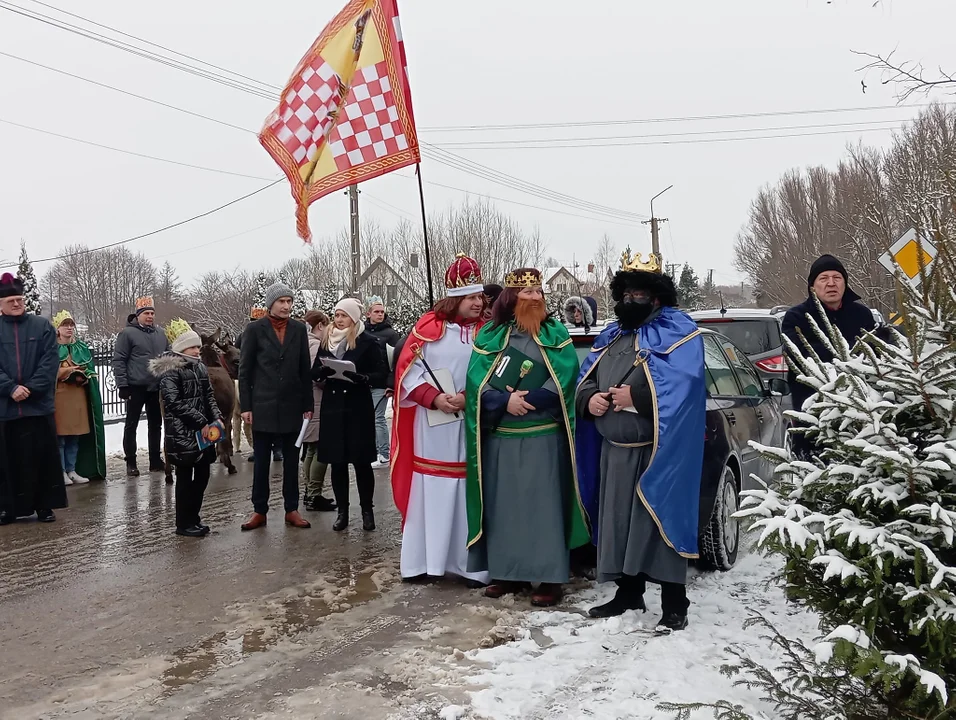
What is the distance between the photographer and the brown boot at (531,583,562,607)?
17.9 ft

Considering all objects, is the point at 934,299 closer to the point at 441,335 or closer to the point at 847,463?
the point at 847,463

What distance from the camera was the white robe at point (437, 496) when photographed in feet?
19.8

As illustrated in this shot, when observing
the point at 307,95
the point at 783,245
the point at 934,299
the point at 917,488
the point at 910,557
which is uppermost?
the point at 783,245

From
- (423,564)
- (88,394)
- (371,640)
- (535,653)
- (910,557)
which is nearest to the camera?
(910,557)

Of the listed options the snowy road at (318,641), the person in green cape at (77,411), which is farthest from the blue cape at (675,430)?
the person in green cape at (77,411)

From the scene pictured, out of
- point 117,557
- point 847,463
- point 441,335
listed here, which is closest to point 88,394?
point 117,557

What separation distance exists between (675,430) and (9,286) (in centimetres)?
635

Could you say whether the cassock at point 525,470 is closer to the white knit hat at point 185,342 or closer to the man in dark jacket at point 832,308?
the man in dark jacket at point 832,308

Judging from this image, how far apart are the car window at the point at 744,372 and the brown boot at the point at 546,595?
7.64 ft

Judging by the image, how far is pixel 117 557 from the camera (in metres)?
7.00

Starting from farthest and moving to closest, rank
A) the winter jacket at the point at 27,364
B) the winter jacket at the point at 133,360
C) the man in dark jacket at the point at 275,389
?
the winter jacket at the point at 133,360 → the winter jacket at the point at 27,364 → the man in dark jacket at the point at 275,389

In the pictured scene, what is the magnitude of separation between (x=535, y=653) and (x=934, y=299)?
2630 mm

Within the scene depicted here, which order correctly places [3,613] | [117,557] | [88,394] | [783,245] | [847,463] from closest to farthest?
[847,463], [3,613], [117,557], [88,394], [783,245]

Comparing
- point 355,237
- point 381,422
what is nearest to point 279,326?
point 381,422
